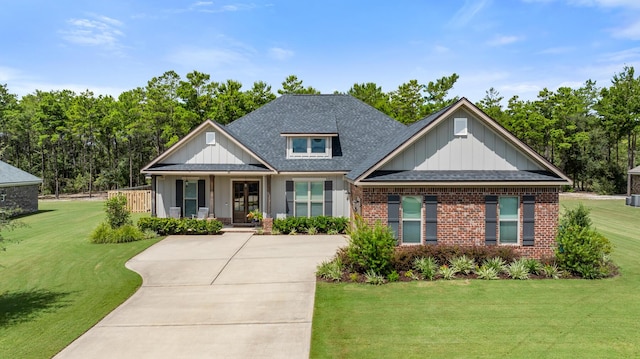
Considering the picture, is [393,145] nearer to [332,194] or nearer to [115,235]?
[332,194]

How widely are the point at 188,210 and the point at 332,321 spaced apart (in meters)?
15.1

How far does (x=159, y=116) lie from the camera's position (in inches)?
1823

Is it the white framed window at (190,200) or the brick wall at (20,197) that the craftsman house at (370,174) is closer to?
the white framed window at (190,200)

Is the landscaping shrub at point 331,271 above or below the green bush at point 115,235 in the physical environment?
below

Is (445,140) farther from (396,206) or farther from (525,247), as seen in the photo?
(525,247)

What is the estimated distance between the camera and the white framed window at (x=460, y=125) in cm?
1499

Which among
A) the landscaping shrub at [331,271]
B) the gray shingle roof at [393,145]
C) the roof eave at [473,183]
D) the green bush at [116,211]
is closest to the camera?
the landscaping shrub at [331,271]

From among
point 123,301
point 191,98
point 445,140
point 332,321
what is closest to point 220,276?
point 123,301

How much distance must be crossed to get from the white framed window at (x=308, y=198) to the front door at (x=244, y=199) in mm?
2333

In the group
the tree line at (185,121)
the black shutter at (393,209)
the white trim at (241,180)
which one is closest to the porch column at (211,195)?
the white trim at (241,180)

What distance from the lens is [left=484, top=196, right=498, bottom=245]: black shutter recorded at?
47.9ft

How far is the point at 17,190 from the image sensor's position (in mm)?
28875

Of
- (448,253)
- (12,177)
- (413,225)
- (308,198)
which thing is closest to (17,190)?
(12,177)

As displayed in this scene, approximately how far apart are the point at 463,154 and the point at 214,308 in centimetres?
1033
